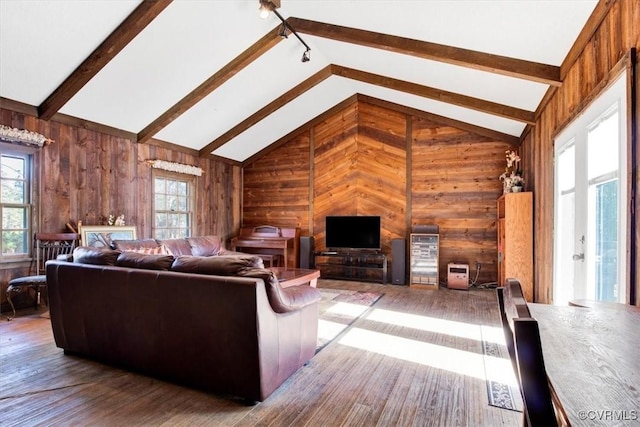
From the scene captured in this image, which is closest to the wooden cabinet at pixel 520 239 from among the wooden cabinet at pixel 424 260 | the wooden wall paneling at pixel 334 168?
the wooden cabinet at pixel 424 260

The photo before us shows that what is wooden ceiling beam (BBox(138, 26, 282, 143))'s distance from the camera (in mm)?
4555

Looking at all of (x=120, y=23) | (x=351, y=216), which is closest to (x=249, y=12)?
(x=120, y=23)

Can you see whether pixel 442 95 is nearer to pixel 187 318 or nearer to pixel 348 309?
pixel 348 309

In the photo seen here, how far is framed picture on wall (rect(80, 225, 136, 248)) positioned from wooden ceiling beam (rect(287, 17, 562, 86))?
3.99 m

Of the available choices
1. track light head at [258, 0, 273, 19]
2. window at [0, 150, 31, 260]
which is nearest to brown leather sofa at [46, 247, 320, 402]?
window at [0, 150, 31, 260]

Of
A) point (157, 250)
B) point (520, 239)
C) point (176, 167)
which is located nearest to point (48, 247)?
point (157, 250)

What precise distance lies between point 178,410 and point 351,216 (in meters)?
5.03

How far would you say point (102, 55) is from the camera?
3787mm

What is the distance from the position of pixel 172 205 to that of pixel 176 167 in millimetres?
770

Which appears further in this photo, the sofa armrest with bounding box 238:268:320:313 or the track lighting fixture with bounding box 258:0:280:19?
the track lighting fixture with bounding box 258:0:280:19

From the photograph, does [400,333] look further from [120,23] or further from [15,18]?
[15,18]

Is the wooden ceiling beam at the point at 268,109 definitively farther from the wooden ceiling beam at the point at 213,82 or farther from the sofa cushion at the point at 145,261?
the sofa cushion at the point at 145,261

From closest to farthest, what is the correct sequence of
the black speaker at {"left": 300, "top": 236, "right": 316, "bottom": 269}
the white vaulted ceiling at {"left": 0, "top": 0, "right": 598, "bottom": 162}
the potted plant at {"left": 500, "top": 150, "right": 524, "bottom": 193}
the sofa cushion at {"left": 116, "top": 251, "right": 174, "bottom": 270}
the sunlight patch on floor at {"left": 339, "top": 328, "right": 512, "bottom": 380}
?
A: the sofa cushion at {"left": 116, "top": 251, "right": 174, "bottom": 270}, the sunlight patch on floor at {"left": 339, "top": 328, "right": 512, "bottom": 380}, the white vaulted ceiling at {"left": 0, "top": 0, "right": 598, "bottom": 162}, the potted plant at {"left": 500, "top": 150, "right": 524, "bottom": 193}, the black speaker at {"left": 300, "top": 236, "right": 316, "bottom": 269}

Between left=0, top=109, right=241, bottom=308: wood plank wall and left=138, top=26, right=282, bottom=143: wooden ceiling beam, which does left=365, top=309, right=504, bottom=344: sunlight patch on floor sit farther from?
left=0, top=109, right=241, bottom=308: wood plank wall
